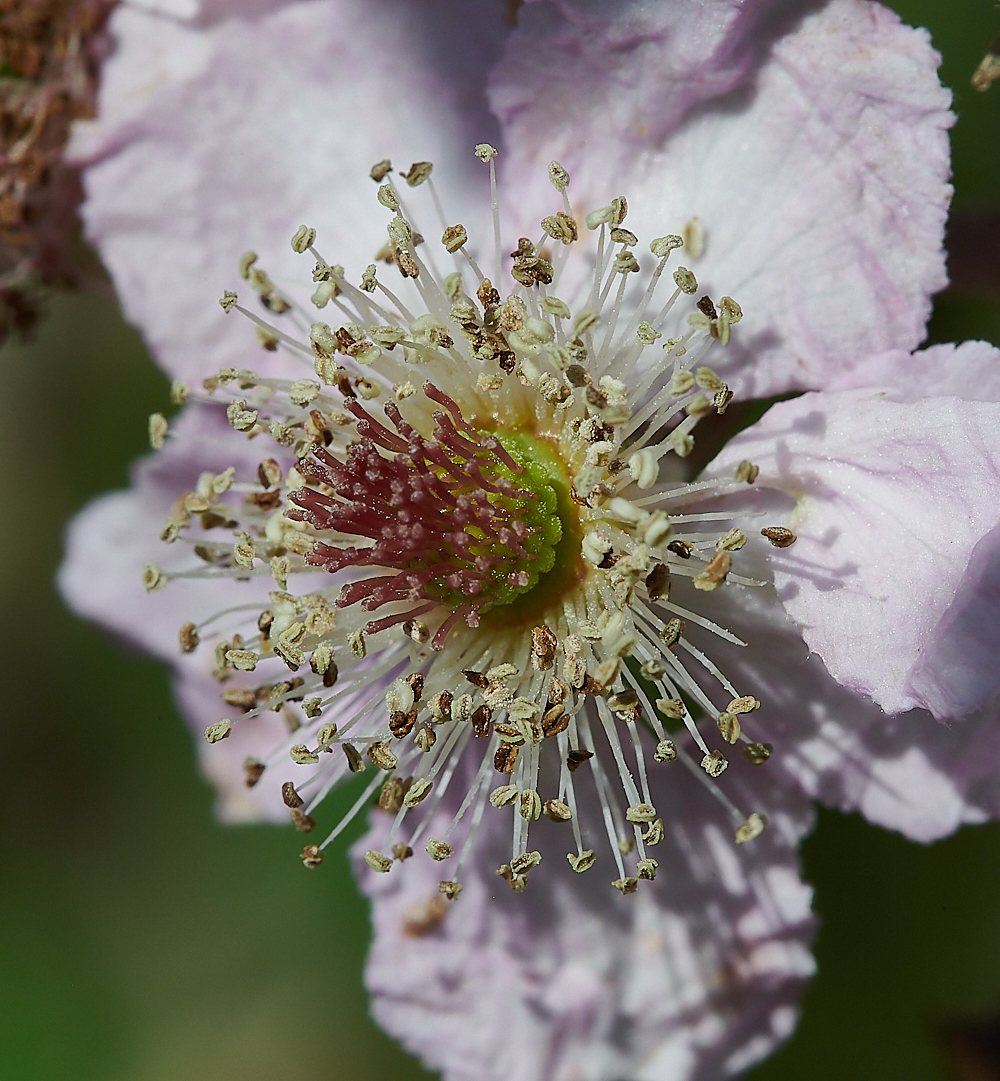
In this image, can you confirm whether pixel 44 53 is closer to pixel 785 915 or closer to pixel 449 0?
pixel 449 0

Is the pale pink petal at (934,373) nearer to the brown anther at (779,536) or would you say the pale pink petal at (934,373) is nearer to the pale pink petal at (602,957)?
the brown anther at (779,536)

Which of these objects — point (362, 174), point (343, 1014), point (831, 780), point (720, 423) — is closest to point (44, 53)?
point (362, 174)

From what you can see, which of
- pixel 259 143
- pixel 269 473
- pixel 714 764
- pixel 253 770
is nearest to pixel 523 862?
pixel 714 764

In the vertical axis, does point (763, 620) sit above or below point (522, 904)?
above

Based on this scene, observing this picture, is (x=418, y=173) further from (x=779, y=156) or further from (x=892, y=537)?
(x=892, y=537)

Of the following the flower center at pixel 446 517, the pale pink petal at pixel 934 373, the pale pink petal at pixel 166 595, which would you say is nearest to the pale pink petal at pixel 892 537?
the pale pink petal at pixel 934 373

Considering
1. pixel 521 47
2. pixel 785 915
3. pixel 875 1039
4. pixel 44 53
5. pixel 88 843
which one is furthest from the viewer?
pixel 88 843

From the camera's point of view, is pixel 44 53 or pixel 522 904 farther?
pixel 44 53

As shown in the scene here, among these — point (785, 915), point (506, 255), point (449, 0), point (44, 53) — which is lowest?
point (785, 915)

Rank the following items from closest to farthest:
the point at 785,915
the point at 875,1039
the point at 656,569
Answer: the point at 656,569 → the point at 785,915 → the point at 875,1039
